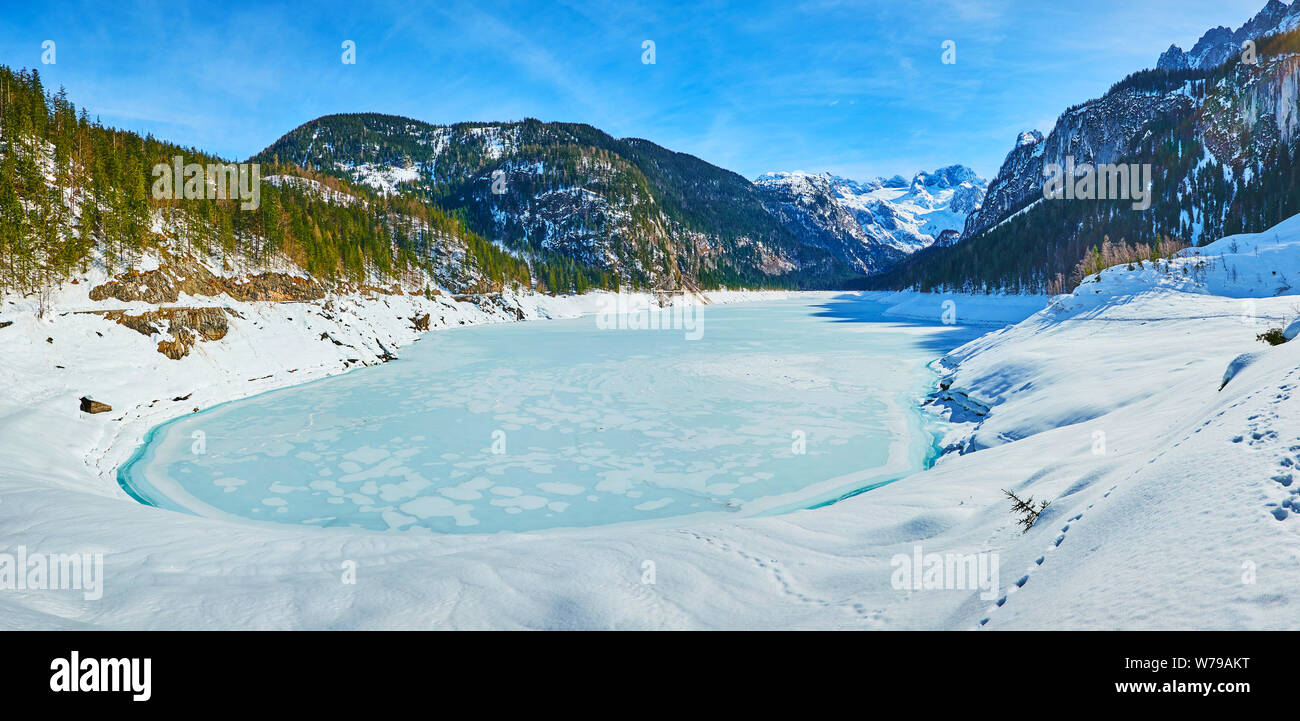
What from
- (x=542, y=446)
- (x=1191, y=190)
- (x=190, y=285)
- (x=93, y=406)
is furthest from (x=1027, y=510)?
(x=1191, y=190)

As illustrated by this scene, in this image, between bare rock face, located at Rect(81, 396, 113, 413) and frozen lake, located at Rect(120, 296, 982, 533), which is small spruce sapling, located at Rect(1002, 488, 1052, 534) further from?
bare rock face, located at Rect(81, 396, 113, 413)

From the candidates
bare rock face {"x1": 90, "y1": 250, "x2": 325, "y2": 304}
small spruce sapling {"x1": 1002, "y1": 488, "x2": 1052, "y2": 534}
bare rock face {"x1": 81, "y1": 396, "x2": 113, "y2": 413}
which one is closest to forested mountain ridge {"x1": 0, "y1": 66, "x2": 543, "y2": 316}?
bare rock face {"x1": 90, "y1": 250, "x2": 325, "y2": 304}

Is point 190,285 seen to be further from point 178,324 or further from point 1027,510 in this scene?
point 1027,510

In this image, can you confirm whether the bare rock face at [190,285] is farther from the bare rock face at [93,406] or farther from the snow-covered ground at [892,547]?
the snow-covered ground at [892,547]

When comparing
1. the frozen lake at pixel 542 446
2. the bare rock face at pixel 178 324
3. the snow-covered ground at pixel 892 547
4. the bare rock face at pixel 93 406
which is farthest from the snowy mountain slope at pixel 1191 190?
the bare rock face at pixel 93 406
